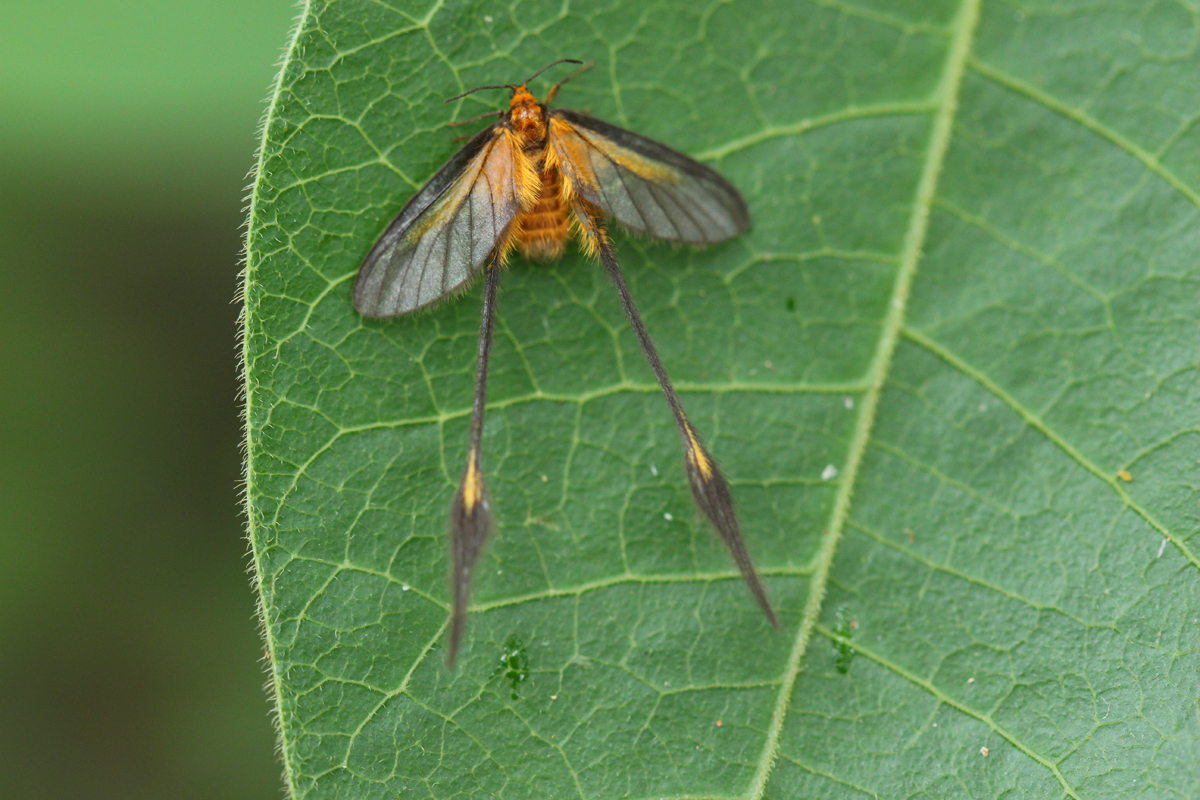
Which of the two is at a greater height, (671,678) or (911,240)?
(911,240)

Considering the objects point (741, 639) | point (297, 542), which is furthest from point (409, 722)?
point (741, 639)

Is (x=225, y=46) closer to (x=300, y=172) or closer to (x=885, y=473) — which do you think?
(x=300, y=172)

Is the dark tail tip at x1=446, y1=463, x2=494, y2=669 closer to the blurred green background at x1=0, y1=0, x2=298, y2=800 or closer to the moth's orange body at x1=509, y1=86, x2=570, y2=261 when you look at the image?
the moth's orange body at x1=509, y1=86, x2=570, y2=261

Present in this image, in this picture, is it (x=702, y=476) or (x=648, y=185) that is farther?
(x=648, y=185)

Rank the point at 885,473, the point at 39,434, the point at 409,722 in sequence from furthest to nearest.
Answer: the point at 39,434 < the point at 885,473 < the point at 409,722

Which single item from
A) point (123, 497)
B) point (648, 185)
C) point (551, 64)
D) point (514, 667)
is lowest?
point (514, 667)

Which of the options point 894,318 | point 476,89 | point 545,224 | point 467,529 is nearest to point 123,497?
point 467,529

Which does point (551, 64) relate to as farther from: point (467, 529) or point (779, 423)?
point (467, 529)
